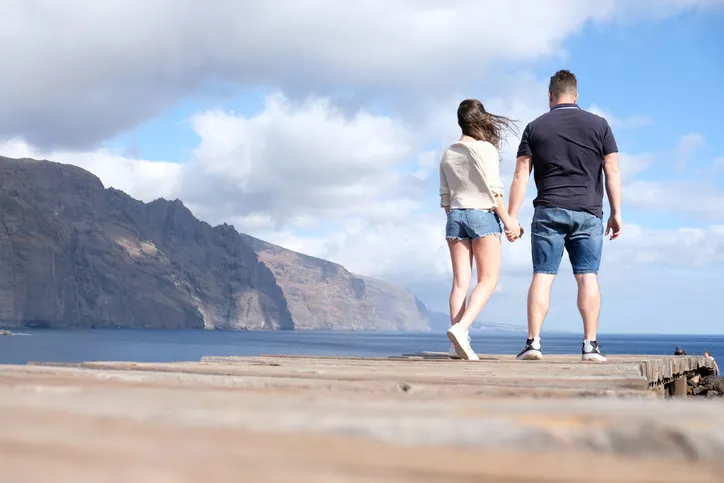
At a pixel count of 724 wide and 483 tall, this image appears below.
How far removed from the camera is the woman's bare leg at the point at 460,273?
8047 mm

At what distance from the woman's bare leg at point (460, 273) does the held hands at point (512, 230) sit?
412 millimetres

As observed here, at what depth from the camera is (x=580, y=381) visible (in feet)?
13.5

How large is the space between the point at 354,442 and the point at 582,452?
340 mm

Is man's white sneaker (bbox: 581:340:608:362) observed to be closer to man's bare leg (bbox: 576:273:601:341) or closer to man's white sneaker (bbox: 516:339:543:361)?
man's bare leg (bbox: 576:273:601:341)

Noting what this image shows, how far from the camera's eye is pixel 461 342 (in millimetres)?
7543

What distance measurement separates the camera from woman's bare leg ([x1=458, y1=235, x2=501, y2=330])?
7.79m

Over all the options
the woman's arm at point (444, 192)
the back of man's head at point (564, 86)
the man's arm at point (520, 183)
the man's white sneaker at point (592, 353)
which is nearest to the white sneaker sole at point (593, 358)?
the man's white sneaker at point (592, 353)

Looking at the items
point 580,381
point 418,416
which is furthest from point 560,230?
point 418,416

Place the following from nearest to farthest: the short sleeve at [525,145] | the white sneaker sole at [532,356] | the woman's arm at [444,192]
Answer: the white sneaker sole at [532,356] → the short sleeve at [525,145] → the woman's arm at [444,192]

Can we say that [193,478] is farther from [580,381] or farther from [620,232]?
[620,232]

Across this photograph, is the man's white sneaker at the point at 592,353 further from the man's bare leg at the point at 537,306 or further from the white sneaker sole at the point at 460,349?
the white sneaker sole at the point at 460,349

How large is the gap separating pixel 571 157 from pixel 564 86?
2.65 feet

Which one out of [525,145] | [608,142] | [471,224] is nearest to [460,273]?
[471,224]

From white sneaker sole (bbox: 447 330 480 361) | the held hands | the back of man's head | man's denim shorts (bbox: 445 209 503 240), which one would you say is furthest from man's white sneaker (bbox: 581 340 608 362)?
the back of man's head
